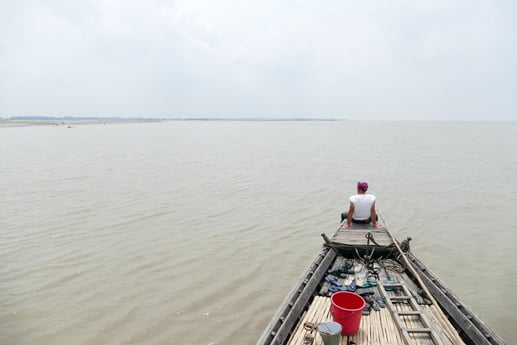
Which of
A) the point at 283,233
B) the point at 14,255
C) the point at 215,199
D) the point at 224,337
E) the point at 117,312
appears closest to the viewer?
the point at 224,337

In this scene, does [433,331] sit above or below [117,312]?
above

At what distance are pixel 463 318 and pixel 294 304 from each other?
2410mm

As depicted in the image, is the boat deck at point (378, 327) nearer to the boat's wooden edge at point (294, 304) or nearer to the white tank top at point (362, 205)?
the boat's wooden edge at point (294, 304)

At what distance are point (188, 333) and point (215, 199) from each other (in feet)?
29.8

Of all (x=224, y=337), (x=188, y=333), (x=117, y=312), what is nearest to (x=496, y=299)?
(x=224, y=337)

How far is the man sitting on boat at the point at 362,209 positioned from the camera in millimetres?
8305

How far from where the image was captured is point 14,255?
359 inches

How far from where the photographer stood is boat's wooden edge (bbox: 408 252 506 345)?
167 inches

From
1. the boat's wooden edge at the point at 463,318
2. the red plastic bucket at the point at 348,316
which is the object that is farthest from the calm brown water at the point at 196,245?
the red plastic bucket at the point at 348,316

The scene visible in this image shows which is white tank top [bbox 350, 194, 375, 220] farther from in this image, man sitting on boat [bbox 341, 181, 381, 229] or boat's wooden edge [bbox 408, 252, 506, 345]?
boat's wooden edge [bbox 408, 252, 506, 345]

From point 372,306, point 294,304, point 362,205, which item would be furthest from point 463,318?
point 362,205

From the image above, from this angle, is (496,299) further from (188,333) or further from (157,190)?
(157,190)

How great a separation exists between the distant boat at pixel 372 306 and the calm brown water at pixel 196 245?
1.58m

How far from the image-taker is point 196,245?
33.2ft
